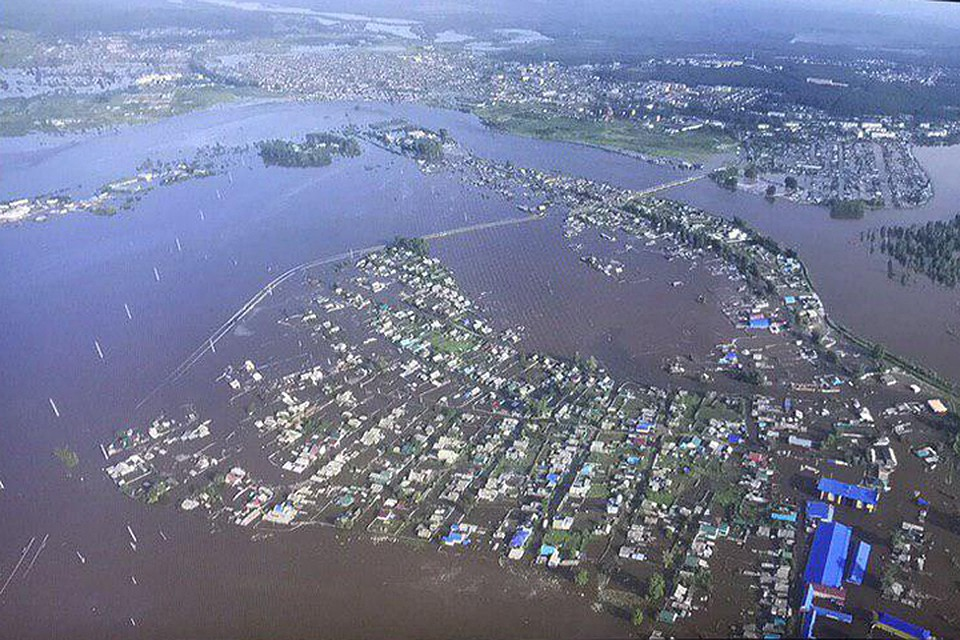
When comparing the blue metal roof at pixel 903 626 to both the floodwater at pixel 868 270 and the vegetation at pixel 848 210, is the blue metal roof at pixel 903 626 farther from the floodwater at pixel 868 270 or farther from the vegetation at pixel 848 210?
the vegetation at pixel 848 210

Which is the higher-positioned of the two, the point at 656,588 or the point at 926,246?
the point at 926,246

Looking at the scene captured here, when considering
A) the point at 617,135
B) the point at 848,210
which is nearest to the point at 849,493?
the point at 848,210

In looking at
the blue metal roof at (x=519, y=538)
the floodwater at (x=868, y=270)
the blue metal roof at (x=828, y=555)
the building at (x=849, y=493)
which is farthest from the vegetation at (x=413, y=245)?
the blue metal roof at (x=828, y=555)

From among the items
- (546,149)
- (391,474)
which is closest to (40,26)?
(546,149)

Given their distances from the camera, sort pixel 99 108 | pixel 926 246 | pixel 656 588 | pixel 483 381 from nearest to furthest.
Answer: pixel 656 588
pixel 483 381
pixel 926 246
pixel 99 108

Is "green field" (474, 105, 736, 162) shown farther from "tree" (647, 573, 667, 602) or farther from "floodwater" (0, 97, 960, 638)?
"tree" (647, 573, 667, 602)

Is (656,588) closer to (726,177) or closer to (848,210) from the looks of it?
(848,210)

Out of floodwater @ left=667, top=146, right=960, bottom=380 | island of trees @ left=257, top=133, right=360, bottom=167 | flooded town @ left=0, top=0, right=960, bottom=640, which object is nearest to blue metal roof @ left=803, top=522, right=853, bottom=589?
flooded town @ left=0, top=0, right=960, bottom=640
